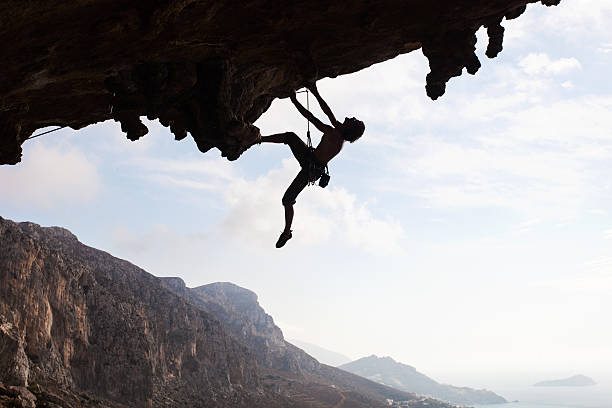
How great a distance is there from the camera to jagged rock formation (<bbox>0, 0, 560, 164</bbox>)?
5523 millimetres

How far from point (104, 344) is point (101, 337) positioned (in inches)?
36.4

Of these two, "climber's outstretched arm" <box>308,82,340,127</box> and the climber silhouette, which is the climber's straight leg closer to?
the climber silhouette

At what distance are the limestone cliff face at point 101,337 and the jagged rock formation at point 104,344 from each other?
107 mm

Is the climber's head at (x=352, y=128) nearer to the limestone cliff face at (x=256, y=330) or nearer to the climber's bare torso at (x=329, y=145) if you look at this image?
the climber's bare torso at (x=329, y=145)

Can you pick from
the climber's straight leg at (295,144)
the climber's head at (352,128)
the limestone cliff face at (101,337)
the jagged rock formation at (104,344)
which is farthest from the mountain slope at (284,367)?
the climber's head at (352,128)

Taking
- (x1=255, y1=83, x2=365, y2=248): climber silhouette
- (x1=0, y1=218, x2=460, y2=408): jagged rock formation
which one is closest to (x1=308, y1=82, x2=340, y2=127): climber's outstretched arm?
(x1=255, y1=83, x2=365, y2=248): climber silhouette

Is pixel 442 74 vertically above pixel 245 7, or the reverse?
pixel 442 74

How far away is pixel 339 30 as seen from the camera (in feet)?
24.0

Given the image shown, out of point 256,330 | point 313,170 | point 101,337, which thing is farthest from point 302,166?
point 256,330

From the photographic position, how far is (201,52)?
6832 mm

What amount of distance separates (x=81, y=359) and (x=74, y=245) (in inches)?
1535

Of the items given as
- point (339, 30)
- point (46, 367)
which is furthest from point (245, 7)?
point (46, 367)

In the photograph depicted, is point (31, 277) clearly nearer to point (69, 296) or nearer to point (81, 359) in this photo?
point (69, 296)

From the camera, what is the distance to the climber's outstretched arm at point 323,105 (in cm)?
841
